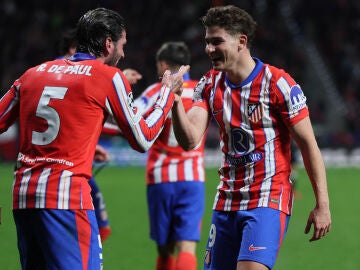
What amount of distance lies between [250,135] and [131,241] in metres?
5.13

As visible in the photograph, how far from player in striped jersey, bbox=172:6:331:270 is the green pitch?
10.4ft

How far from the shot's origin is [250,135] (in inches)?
161

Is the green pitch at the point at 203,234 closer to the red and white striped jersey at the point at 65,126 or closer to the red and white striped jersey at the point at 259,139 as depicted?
the red and white striped jersey at the point at 259,139

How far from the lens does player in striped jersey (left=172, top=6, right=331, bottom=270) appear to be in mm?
3977

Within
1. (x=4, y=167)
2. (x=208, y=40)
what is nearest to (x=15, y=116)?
(x=208, y=40)

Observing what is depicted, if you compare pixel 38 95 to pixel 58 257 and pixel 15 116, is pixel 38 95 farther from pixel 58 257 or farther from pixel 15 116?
pixel 58 257

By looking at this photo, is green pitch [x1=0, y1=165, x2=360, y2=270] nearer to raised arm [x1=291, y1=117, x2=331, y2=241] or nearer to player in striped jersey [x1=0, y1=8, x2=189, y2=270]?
raised arm [x1=291, y1=117, x2=331, y2=241]

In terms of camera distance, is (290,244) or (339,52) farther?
(339,52)

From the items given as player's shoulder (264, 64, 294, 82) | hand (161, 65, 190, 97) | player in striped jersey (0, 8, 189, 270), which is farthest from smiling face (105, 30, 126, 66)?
player's shoulder (264, 64, 294, 82)

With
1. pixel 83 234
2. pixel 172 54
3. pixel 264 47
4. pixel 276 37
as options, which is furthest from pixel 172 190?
pixel 276 37

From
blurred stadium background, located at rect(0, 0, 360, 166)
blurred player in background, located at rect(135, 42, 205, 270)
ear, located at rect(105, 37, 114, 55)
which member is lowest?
blurred player in background, located at rect(135, 42, 205, 270)

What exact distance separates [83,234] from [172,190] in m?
2.84

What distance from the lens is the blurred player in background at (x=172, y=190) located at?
245 inches

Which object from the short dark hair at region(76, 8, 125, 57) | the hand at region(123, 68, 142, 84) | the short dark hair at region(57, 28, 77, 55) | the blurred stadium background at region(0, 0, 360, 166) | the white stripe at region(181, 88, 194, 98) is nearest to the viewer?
the short dark hair at region(76, 8, 125, 57)
